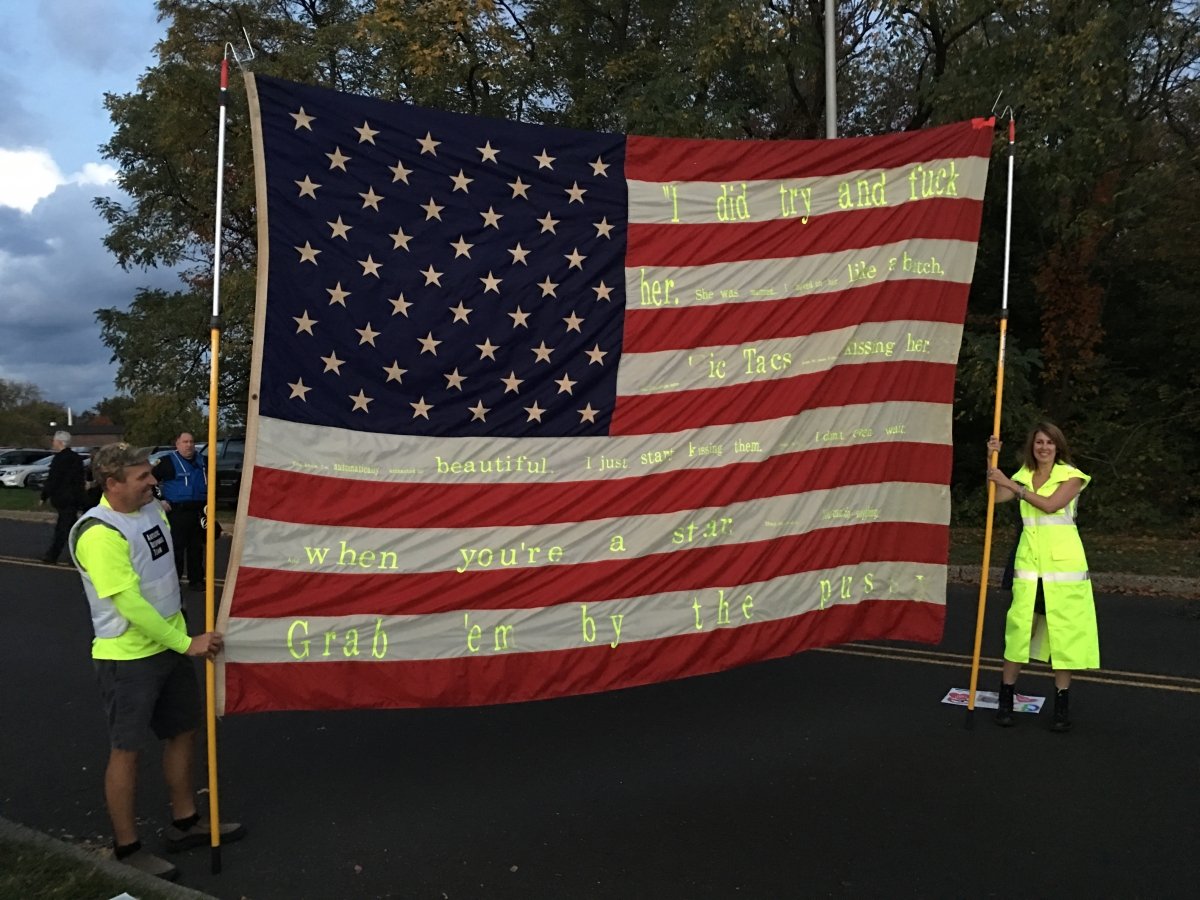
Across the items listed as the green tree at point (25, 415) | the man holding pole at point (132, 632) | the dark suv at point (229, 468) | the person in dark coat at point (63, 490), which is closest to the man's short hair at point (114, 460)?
the man holding pole at point (132, 632)

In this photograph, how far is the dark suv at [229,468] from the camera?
72.1 feet

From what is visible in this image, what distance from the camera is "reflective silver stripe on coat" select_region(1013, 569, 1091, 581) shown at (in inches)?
220

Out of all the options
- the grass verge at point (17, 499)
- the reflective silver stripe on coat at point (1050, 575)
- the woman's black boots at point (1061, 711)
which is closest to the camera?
the woman's black boots at point (1061, 711)

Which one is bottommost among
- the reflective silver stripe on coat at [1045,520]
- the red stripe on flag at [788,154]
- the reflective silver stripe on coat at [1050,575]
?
the reflective silver stripe on coat at [1050,575]

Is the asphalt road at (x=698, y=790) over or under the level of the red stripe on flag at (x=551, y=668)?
under

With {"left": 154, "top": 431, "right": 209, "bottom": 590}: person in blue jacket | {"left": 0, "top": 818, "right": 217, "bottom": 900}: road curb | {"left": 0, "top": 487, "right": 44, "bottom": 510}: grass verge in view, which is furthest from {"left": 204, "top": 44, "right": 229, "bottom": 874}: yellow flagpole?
{"left": 0, "top": 487, "right": 44, "bottom": 510}: grass verge

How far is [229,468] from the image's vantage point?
22.8 metres

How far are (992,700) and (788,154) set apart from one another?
375cm

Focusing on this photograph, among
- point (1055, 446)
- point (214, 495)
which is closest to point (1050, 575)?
point (1055, 446)

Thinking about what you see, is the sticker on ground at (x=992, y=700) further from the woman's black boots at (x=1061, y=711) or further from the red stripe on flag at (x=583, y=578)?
the red stripe on flag at (x=583, y=578)

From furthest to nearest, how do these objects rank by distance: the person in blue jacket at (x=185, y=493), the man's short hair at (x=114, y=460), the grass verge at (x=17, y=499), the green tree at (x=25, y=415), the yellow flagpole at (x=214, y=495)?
the green tree at (x=25, y=415), the grass verge at (x=17, y=499), the person in blue jacket at (x=185, y=493), the man's short hair at (x=114, y=460), the yellow flagpole at (x=214, y=495)

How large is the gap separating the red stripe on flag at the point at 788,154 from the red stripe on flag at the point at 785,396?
1119 millimetres

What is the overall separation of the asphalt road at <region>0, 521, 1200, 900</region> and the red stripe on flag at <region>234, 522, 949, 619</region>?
1.06 meters

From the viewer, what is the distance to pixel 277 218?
3902 millimetres
